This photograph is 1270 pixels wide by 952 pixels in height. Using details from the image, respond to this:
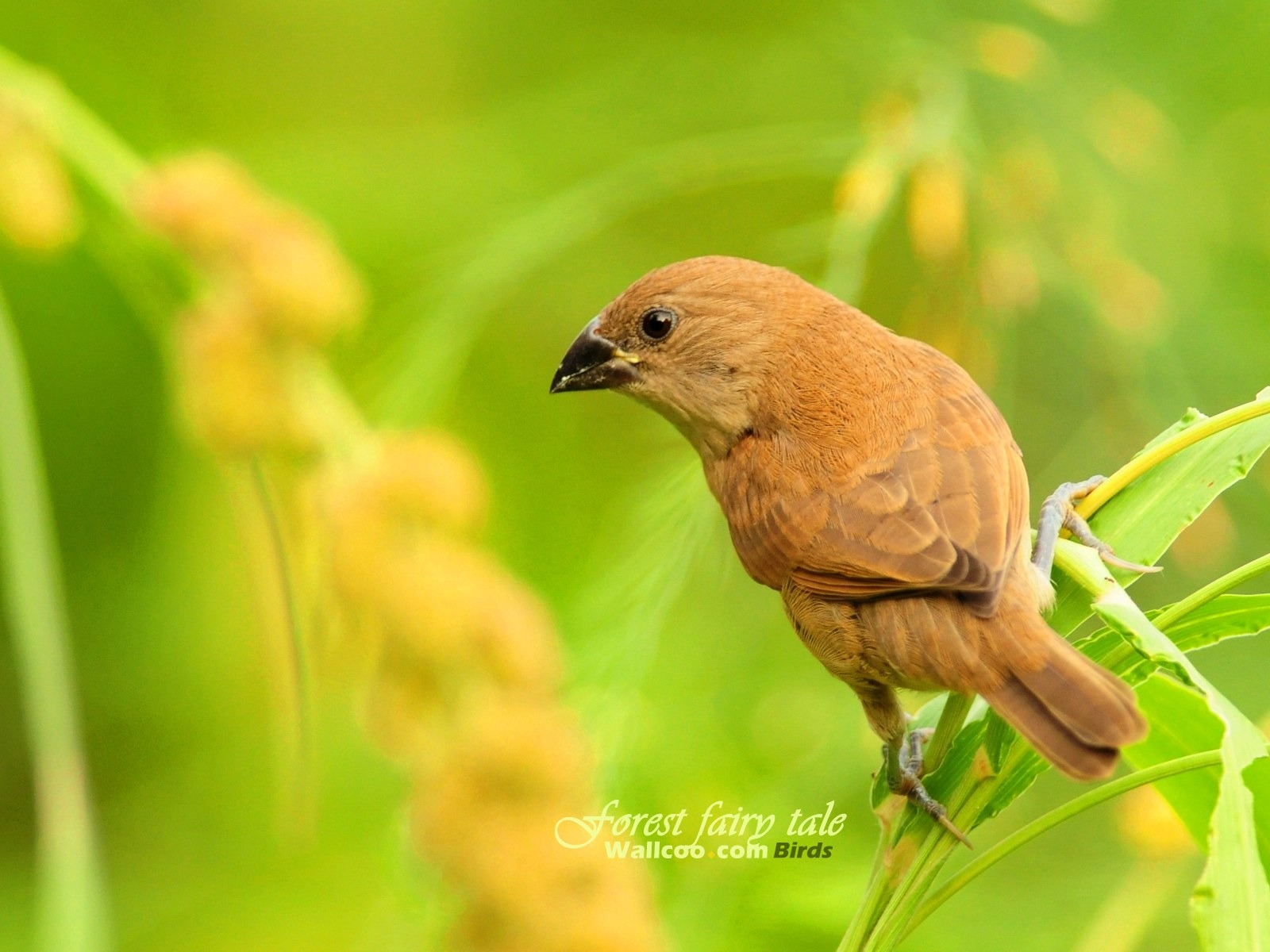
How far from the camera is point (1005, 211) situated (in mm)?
2963

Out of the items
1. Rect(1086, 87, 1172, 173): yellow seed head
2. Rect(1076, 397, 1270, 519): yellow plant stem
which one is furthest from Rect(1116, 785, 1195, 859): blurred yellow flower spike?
Rect(1086, 87, 1172, 173): yellow seed head

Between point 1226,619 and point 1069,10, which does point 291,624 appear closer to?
point 1226,619

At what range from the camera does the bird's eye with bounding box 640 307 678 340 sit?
7.89 ft

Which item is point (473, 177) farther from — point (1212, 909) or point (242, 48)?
point (1212, 909)

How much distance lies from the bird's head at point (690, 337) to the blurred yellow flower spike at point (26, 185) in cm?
98

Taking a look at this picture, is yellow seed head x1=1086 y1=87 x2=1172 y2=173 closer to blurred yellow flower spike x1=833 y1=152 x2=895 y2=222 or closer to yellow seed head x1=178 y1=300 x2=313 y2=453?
blurred yellow flower spike x1=833 y1=152 x2=895 y2=222

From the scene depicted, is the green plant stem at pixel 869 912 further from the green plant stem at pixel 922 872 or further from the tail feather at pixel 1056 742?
the tail feather at pixel 1056 742

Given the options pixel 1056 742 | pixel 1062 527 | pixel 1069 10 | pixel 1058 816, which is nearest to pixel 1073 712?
pixel 1056 742

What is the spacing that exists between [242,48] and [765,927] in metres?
2.82

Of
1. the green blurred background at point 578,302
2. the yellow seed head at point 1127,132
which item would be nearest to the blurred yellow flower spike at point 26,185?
the green blurred background at point 578,302

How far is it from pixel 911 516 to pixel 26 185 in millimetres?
1719

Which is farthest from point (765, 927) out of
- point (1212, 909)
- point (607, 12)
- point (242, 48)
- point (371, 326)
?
point (242, 48)

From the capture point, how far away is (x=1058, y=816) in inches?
51.2

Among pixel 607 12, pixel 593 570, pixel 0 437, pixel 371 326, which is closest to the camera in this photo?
pixel 0 437
